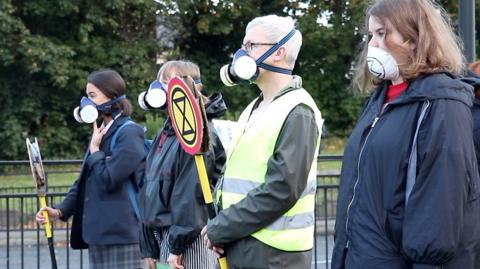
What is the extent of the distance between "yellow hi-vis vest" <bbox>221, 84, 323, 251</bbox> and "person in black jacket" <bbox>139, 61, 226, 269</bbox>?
61 cm

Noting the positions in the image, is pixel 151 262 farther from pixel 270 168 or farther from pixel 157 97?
pixel 270 168

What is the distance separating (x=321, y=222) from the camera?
10.6m

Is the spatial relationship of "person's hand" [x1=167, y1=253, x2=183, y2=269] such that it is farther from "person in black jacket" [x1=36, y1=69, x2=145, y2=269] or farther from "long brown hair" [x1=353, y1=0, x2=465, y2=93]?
"long brown hair" [x1=353, y1=0, x2=465, y2=93]

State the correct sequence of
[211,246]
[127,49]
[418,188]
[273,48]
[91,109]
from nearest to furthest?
[418,188], [211,246], [273,48], [91,109], [127,49]

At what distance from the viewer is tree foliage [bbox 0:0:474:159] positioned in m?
23.8

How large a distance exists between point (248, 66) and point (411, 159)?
3.69ft

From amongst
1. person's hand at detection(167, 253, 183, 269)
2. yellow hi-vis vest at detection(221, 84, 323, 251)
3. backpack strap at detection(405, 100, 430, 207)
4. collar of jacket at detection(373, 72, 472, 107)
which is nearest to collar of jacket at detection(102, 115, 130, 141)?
person's hand at detection(167, 253, 183, 269)

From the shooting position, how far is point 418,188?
3.02 meters

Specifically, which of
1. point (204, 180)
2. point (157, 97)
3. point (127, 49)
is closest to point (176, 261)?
point (204, 180)

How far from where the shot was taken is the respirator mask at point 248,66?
394cm

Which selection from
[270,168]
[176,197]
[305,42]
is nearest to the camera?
[270,168]

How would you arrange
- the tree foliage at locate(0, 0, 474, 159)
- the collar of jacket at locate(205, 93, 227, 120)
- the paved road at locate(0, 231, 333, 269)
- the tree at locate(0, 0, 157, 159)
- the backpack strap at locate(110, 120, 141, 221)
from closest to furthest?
1. the collar of jacket at locate(205, 93, 227, 120)
2. the backpack strap at locate(110, 120, 141, 221)
3. the paved road at locate(0, 231, 333, 269)
4. the tree at locate(0, 0, 157, 159)
5. the tree foliage at locate(0, 0, 474, 159)

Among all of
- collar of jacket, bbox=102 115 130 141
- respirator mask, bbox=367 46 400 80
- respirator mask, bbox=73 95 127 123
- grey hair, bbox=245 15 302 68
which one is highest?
grey hair, bbox=245 15 302 68

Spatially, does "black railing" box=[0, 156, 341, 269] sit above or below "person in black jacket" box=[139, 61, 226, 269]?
below
